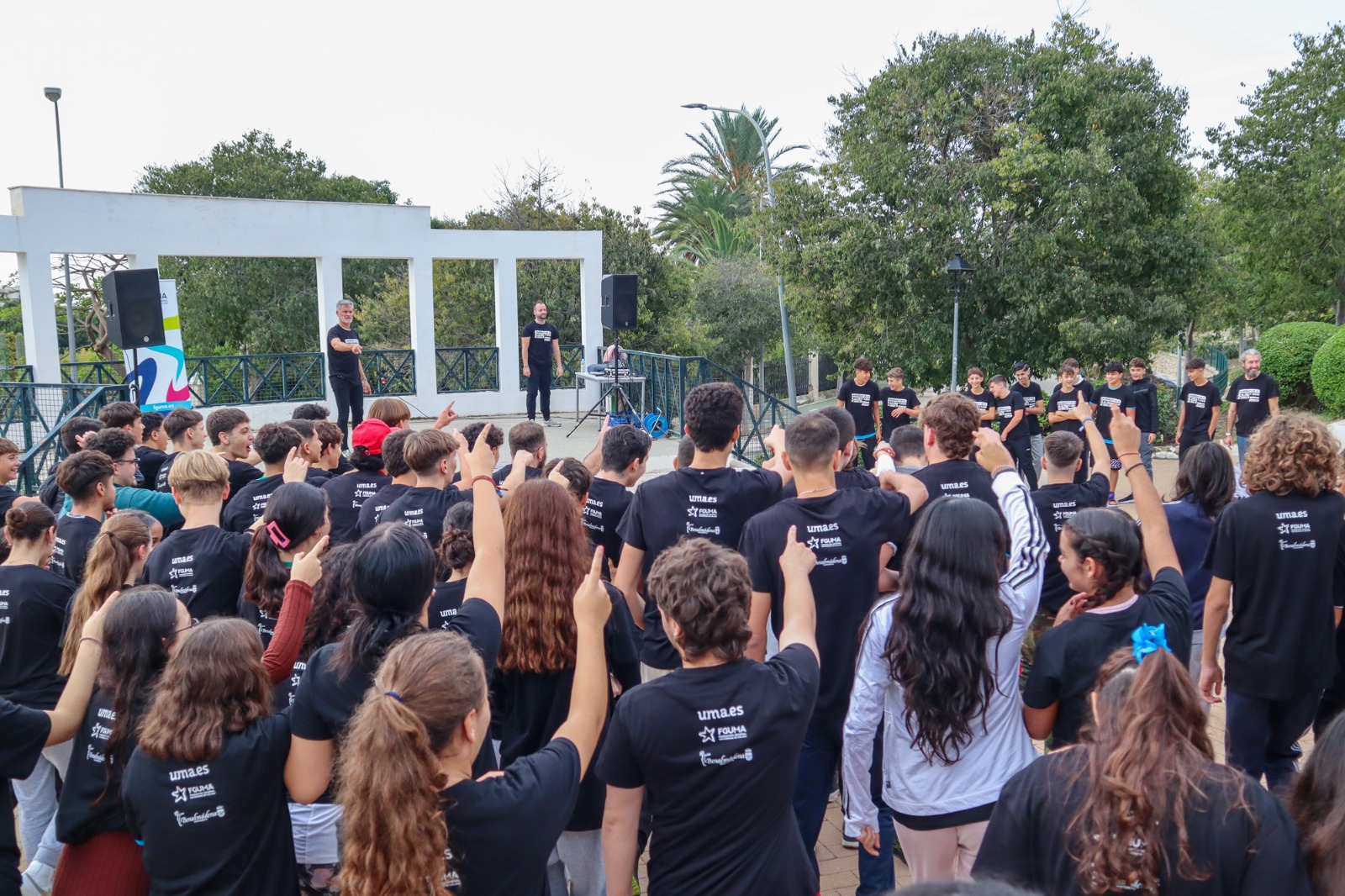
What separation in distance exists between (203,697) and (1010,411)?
10.2 meters

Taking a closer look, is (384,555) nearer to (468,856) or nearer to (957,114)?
(468,856)

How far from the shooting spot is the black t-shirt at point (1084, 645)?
9.23 feet

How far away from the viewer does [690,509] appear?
12.6ft

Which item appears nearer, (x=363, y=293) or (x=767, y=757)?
(x=767, y=757)

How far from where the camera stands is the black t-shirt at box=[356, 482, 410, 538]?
181 inches

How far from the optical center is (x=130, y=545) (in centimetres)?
347

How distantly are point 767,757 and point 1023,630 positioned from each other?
1.07m

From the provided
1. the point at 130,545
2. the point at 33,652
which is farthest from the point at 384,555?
the point at 33,652

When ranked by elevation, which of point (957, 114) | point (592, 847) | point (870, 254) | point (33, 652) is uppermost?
point (957, 114)

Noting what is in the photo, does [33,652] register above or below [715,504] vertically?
below

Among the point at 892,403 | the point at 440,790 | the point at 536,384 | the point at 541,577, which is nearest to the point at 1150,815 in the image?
the point at 440,790

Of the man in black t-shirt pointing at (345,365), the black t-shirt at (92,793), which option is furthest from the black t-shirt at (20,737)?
the man in black t-shirt pointing at (345,365)

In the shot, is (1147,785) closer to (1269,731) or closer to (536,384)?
(1269,731)

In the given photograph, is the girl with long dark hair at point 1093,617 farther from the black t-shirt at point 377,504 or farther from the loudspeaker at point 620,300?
the loudspeaker at point 620,300
